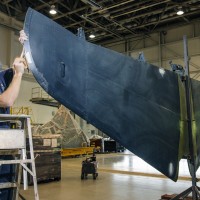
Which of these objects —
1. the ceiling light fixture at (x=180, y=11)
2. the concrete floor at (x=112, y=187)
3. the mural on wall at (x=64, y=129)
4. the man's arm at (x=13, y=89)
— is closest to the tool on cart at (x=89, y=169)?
the concrete floor at (x=112, y=187)

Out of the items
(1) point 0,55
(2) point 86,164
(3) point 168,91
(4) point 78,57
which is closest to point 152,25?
(1) point 0,55

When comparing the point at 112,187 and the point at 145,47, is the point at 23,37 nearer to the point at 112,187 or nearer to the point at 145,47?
the point at 112,187

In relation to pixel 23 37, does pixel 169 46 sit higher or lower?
higher

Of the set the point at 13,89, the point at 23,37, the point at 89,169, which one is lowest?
the point at 89,169

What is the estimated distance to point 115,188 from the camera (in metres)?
6.18

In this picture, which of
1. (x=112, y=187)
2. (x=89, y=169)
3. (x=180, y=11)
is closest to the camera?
(x=112, y=187)

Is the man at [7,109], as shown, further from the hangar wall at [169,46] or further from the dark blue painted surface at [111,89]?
the hangar wall at [169,46]

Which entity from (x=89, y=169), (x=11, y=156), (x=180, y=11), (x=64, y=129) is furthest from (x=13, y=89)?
(x=180, y=11)

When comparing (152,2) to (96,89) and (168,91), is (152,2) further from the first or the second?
(96,89)

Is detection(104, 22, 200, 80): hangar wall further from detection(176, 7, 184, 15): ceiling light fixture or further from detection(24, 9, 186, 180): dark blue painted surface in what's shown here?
detection(24, 9, 186, 180): dark blue painted surface

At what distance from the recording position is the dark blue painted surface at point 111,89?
86.1 inches

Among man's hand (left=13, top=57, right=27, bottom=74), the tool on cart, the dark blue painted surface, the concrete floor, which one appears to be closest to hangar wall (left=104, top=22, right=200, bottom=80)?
the concrete floor

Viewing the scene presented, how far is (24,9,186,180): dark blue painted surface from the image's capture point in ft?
7.18

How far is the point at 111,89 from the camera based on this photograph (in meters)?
2.78
